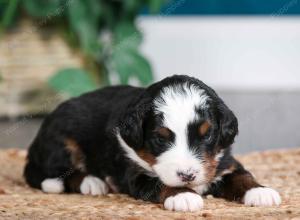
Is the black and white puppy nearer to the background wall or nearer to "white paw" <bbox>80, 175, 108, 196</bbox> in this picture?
"white paw" <bbox>80, 175, 108, 196</bbox>

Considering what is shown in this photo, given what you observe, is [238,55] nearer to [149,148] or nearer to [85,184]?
[85,184]

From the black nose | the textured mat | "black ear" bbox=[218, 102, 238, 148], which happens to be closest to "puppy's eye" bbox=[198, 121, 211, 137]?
"black ear" bbox=[218, 102, 238, 148]

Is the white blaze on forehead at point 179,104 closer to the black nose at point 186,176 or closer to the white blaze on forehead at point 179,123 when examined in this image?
the white blaze on forehead at point 179,123

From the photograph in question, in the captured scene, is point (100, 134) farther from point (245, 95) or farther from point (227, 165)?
point (245, 95)

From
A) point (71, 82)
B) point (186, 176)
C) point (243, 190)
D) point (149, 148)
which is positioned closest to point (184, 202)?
point (186, 176)

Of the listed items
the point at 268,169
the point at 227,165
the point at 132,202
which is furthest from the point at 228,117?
the point at 268,169
